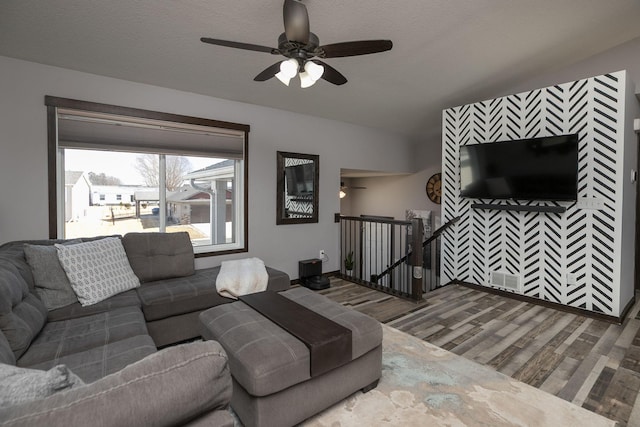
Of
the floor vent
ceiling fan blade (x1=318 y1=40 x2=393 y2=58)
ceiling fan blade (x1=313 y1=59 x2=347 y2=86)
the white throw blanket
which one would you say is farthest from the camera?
the floor vent

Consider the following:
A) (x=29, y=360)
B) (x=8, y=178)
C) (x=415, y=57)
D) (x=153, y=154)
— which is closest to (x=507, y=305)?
(x=415, y=57)

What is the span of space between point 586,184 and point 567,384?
7.69 feet

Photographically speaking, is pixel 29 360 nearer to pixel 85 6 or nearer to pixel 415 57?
pixel 85 6

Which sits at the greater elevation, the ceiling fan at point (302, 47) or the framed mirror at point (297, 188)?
the ceiling fan at point (302, 47)

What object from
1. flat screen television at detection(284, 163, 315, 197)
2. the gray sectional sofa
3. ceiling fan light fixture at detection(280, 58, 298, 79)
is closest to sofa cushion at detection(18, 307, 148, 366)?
the gray sectional sofa

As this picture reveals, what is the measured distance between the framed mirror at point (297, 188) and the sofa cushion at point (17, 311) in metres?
2.73

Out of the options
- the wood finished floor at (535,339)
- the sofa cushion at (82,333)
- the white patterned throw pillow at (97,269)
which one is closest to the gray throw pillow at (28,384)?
the sofa cushion at (82,333)

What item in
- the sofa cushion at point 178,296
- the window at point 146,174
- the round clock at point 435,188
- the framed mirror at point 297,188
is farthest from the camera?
the round clock at point 435,188

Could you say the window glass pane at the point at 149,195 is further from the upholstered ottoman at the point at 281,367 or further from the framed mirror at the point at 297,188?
the upholstered ottoman at the point at 281,367

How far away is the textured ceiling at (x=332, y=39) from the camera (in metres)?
2.41

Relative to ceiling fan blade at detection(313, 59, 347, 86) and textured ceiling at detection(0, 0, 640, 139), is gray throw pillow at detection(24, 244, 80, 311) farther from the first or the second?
ceiling fan blade at detection(313, 59, 347, 86)

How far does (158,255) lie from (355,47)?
2.62 metres

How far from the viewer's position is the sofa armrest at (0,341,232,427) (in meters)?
0.67

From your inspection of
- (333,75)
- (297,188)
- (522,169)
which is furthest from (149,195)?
(522,169)
